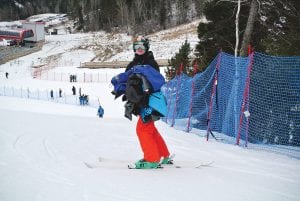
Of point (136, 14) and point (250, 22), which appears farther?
point (136, 14)

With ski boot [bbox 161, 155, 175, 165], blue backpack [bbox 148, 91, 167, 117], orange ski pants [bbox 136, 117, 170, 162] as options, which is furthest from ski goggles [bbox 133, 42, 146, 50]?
ski boot [bbox 161, 155, 175, 165]

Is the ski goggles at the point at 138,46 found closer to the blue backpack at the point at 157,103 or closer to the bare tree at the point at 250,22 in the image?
the blue backpack at the point at 157,103

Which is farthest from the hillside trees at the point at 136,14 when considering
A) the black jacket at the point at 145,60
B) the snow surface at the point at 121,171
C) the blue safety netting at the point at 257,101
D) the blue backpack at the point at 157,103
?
the blue backpack at the point at 157,103

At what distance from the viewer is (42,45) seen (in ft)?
248

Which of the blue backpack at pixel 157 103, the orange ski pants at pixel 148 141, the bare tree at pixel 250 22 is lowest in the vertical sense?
the orange ski pants at pixel 148 141

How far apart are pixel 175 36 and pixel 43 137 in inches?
2194

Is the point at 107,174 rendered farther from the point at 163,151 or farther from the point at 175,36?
the point at 175,36

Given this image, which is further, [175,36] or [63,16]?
[63,16]

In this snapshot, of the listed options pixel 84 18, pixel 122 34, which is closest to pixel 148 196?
pixel 122 34

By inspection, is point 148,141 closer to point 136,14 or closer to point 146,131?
point 146,131

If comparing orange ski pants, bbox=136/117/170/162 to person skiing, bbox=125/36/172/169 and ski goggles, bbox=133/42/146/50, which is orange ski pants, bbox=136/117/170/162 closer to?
person skiing, bbox=125/36/172/169

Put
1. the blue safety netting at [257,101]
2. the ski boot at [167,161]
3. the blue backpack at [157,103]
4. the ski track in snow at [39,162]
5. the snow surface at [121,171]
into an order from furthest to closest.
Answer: the blue safety netting at [257,101] → the ski boot at [167,161] → the blue backpack at [157,103] → the ski track in snow at [39,162] → the snow surface at [121,171]

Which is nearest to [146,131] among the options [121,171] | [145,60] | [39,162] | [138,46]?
[121,171]

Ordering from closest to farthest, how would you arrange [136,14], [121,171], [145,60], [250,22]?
1. [121,171]
2. [145,60]
3. [250,22]
4. [136,14]
